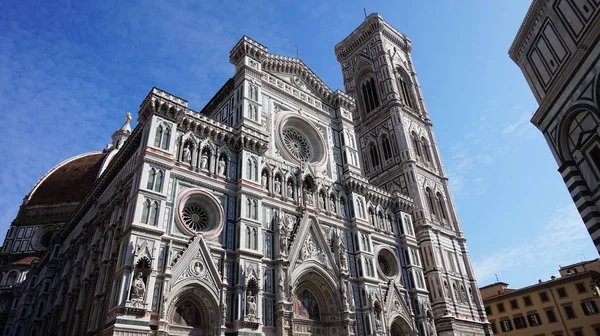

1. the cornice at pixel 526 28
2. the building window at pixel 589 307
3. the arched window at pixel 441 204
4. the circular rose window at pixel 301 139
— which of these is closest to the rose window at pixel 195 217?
the circular rose window at pixel 301 139

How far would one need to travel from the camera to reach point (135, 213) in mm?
17141

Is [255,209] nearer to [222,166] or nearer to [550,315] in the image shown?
[222,166]

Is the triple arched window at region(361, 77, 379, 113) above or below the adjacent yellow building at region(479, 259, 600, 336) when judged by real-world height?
above

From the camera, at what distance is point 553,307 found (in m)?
40.8

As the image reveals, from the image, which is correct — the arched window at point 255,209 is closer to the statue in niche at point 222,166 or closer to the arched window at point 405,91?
the statue in niche at point 222,166

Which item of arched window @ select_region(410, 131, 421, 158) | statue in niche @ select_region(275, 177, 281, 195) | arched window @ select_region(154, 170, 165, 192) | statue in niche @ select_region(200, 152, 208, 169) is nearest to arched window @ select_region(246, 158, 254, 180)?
statue in niche @ select_region(275, 177, 281, 195)

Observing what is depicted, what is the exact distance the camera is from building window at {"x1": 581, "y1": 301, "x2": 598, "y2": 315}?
3825 cm

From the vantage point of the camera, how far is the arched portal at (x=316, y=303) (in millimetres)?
21328

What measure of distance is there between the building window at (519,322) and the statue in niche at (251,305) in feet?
119

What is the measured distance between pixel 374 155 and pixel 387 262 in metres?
13.3

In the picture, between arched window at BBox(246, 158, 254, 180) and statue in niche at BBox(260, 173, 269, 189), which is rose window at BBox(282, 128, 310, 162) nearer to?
statue in niche at BBox(260, 173, 269, 189)

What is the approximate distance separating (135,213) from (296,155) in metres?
12.1

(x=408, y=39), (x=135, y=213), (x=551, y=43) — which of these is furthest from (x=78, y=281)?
(x=408, y=39)

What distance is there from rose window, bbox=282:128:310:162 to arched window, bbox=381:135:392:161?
1137cm
